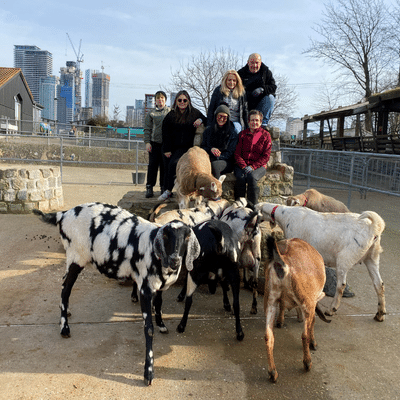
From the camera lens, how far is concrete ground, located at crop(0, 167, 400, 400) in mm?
2812

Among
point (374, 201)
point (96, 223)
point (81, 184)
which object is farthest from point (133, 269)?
point (81, 184)

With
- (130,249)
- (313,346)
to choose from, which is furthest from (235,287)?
(130,249)

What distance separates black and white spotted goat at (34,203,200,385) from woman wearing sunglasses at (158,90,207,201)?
2541 millimetres

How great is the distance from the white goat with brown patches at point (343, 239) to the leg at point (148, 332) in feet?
6.65

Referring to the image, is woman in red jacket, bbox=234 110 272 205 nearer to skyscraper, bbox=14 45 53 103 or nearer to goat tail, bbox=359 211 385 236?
goat tail, bbox=359 211 385 236

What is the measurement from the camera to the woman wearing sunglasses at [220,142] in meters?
5.68

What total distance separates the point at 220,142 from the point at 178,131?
2.64 ft

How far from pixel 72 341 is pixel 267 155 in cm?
366

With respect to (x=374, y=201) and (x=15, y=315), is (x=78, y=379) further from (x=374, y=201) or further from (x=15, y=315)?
(x=374, y=201)

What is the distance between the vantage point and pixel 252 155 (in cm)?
558

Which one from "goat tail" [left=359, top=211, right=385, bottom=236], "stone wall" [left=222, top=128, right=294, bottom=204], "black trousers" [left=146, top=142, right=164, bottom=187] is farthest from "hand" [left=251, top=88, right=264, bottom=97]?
"goat tail" [left=359, top=211, right=385, bottom=236]

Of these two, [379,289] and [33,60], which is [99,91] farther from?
[379,289]

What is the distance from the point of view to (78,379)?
287 cm

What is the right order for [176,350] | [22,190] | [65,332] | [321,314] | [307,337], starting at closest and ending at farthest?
1. [307,337]
2. [176,350]
3. [65,332]
4. [321,314]
5. [22,190]
